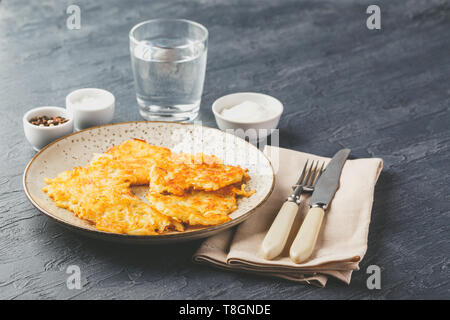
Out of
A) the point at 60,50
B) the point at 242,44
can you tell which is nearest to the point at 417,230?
the point at 242,44

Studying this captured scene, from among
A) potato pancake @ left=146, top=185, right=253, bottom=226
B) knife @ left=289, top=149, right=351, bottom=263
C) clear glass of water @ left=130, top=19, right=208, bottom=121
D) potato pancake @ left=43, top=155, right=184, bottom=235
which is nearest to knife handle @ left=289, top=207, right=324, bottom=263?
knife @ left=289, top=149, right=351, bottom=263

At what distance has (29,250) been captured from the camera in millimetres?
1796

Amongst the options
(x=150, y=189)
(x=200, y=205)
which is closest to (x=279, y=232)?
(x=200, y=205)

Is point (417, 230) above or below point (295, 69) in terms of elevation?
below

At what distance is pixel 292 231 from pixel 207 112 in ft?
3.21

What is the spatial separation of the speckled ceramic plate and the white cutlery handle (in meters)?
0.08

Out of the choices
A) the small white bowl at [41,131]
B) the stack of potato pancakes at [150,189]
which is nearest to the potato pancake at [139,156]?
the stack of potato pancakes at [150,189]

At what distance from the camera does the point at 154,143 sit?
2295 mm

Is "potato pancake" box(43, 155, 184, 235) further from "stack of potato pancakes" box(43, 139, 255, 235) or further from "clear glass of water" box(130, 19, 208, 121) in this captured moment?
"clear glass of water" box(130, 19, 208, 121)

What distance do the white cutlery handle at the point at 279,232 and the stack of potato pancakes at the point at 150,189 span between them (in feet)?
0.50

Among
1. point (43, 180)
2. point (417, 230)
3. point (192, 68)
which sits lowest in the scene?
point (417, 230)

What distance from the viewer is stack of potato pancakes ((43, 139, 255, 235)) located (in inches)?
69.0

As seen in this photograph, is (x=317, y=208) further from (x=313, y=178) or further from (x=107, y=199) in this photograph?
(x=107, y=199)

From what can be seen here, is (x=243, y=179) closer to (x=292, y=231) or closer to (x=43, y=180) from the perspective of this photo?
(x=292, y=231)
